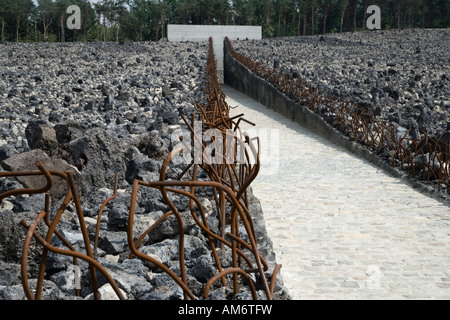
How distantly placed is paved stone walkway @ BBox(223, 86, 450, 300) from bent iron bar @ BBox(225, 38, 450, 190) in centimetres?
33

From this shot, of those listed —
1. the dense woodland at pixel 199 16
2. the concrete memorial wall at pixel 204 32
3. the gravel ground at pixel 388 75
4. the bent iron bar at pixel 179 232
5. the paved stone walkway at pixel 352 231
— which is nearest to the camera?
the bent iron bar at pixel 179 232

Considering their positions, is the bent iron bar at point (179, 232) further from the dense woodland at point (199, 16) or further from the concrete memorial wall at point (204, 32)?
the dense woodland at point (199, 16)

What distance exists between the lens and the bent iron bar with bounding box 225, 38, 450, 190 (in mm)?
6699

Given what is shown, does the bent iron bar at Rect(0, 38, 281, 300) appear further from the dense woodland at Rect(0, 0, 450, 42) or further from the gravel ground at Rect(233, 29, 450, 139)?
the dense woodland at Rect(0, 0, 450, 42)

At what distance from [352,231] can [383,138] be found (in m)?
3.94

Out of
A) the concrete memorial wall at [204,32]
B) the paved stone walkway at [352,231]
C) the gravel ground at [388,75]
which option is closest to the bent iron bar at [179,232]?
the paved stone walkway at [352,231]

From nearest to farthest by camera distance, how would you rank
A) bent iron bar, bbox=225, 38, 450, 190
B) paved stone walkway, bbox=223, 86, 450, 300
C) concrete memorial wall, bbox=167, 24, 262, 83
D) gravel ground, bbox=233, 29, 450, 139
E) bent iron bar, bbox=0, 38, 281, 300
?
bent iron bar, bbox=0, 38, 281, 300 → paved stone walkway, bbox=223, 86, 450, 300 → bent iron bar, bbox=225, 38, 450, 190 → gravel ground, bbox=233, 29, 450, 139 → concrete memorial wall, bbox=167, 24, 262, 83

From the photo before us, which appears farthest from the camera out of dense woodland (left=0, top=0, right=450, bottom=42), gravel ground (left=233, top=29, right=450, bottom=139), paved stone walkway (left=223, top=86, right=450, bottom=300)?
dense woodland (left=0, top=0, right=450, bottom=42)

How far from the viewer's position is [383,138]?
8547 millimetres

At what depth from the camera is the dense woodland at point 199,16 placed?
55.7 metres

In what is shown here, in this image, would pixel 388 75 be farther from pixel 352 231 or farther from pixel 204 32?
pixel 204 32

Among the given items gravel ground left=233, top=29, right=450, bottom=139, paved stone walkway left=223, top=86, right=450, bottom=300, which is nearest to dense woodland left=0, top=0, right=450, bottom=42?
gravel ground left=233, top=29, right=450, bottom=139

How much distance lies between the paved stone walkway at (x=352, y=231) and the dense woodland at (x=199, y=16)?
1962 inches

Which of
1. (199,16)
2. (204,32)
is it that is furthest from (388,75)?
(199,16)
